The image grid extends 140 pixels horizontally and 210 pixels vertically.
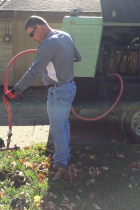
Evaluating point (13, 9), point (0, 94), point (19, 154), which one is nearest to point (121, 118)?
point (19, 154)

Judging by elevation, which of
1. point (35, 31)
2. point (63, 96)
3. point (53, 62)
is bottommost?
point (63, 96)

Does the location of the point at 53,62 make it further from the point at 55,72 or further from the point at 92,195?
the point at 92,195

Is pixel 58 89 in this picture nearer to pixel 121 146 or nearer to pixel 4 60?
pixel 121 146

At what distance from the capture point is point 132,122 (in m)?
4.61

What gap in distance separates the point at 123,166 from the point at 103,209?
1.08 m

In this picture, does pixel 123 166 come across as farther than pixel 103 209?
Yes

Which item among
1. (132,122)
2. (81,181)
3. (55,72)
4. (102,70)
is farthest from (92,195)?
(102,70)

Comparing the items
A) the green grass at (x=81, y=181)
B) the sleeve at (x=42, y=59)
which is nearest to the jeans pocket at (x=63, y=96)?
the sleeve at (x=42, y=59)

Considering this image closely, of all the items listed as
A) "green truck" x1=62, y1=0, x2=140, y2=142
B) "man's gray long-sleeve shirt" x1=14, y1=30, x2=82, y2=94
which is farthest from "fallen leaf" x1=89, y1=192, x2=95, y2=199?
"green truck" x1=62, y1=0, x2=140, y2=142

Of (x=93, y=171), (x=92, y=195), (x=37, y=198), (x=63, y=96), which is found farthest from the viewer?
(x=93, y=171)

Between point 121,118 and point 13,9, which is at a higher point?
point 13,9

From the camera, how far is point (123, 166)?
12.7ft

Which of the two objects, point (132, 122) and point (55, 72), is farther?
point (132, 122)

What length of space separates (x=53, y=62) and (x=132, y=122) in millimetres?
2127
